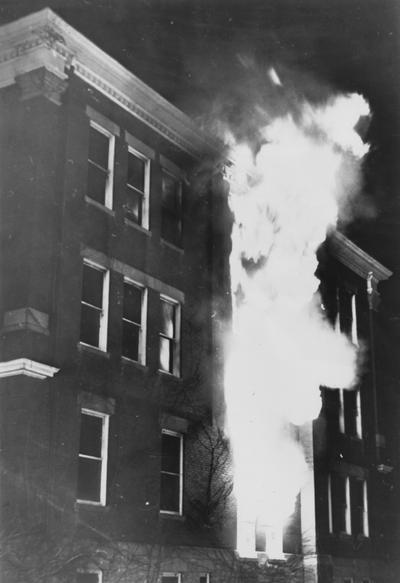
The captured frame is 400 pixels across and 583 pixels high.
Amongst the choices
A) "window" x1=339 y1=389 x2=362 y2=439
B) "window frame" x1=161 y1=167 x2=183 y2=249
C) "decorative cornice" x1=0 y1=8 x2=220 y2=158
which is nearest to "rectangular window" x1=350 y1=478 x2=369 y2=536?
"window" x1=339 y1=389 x2=362 y2=439

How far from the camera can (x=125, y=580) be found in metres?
15.0

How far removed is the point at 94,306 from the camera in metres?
16.2

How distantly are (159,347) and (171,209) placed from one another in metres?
3.87

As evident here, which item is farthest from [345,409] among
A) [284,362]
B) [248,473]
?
[248,473]

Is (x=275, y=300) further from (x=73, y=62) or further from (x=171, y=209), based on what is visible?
(x=73, y=62)

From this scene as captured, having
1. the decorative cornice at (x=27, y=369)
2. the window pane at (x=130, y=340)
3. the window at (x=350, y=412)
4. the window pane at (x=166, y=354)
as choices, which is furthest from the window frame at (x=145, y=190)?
the window at (x=350, y=412)

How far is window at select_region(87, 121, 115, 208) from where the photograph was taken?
17.1m

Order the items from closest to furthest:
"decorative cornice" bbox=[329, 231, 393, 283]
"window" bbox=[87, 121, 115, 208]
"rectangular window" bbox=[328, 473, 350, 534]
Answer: "window" bbox=[87, 121, 115, 208] → "rectangular window" bbox=[328, 473, 350, 534] → "decorative cornice" bbox=[329, 231, 393, 283]

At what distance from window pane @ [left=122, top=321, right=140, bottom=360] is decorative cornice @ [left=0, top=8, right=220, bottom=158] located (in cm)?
529

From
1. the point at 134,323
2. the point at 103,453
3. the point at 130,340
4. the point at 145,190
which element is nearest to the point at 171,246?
the point at 145,190

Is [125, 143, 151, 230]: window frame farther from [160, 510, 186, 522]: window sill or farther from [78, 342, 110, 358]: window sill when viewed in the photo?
[160, 510, 186, 522]: window sill

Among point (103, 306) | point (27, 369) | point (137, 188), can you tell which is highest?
point (137, 188)

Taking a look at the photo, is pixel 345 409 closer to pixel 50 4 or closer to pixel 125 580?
pixel 125 580

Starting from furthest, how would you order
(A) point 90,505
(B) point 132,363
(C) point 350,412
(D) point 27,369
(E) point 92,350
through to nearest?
(C) point 350,412
(B) point 132,363
(E) point 92,350
(A) point 90,505
(D) point 27,369
